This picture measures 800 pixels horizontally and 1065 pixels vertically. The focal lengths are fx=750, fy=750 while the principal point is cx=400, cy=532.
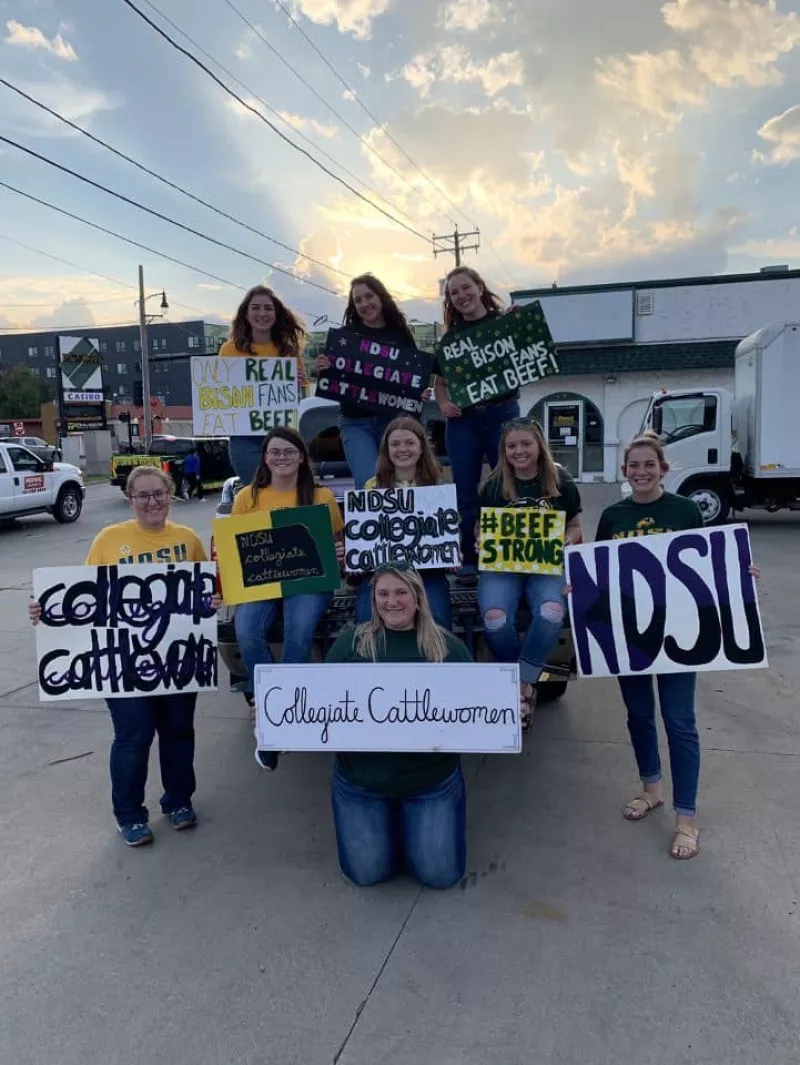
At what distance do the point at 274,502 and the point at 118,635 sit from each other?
102cm

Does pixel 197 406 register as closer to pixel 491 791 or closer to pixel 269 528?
pixel 269 528

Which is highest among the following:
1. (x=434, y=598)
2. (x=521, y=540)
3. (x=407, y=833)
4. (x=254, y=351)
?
(x=254, y=351)

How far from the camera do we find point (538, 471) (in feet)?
13.1

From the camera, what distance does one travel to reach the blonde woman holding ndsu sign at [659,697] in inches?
132

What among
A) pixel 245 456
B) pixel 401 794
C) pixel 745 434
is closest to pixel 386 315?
pixel 245 456

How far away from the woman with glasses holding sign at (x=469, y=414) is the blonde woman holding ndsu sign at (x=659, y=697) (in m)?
1.29

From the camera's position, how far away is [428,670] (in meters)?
3.12

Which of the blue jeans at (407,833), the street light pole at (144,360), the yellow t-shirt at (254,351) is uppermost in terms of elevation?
the street light pole at (144,360)

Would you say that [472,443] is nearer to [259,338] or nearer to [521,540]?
[521,540]

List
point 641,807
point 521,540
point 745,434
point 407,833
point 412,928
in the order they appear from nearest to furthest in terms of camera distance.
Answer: point 412,928 < point 407,833 < point 641,807 < point 521,540 < point 745,434

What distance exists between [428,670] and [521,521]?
1081mm

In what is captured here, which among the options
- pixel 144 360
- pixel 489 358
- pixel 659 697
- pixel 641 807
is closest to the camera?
pixel 659 697

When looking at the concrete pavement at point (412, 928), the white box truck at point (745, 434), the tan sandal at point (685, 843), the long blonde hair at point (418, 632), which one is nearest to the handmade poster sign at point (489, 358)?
the long blonde hair at point (418, 632)

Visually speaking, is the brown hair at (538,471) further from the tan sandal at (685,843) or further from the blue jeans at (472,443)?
the tan sandal at (685,843)
